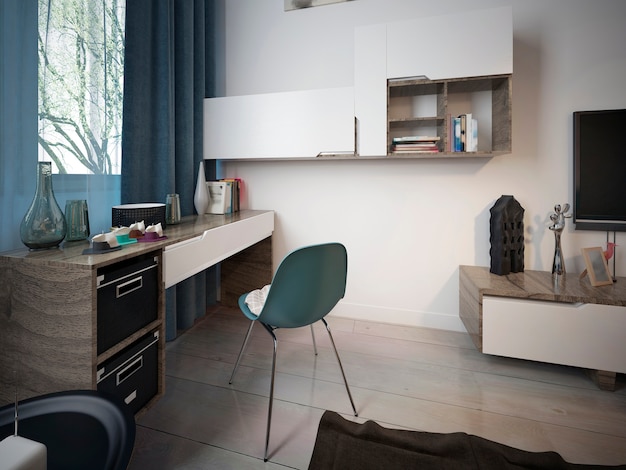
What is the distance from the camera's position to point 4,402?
3.69 feet

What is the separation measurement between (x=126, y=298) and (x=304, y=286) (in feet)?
2.02

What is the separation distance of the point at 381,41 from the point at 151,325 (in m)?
1.97

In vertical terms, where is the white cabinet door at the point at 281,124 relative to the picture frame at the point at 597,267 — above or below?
above

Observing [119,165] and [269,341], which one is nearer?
[119,165]

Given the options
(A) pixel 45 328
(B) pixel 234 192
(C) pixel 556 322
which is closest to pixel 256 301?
(A) pixel 45 328

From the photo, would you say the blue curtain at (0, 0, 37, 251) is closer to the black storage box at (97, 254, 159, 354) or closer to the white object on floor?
the black storage box at (97, 254, 159, 354)

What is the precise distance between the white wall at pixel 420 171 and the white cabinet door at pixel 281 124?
0.31 m

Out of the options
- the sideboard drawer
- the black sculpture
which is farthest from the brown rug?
the black sculpture

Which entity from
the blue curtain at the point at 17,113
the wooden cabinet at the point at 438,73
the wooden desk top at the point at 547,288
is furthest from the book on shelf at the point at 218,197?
the wooden desk top at the point at 547,288

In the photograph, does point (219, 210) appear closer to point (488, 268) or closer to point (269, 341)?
point (269, 341)

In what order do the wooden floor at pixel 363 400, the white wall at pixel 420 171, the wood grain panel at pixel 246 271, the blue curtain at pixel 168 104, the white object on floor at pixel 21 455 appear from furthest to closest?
1. the wood grain panel at pixel 246 271
2. the white wall at pixel 420 171
3. the blue curtain at pixel 168 104
4. the wooden floor at pixel 363 400
5. the white object on floor at pixel 21 455

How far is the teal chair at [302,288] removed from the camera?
1.25 m

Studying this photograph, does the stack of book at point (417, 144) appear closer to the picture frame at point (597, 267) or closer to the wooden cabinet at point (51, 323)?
the picture frame at point (597, 267)

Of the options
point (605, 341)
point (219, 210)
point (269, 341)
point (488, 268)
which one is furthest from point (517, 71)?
point (269, 341)
